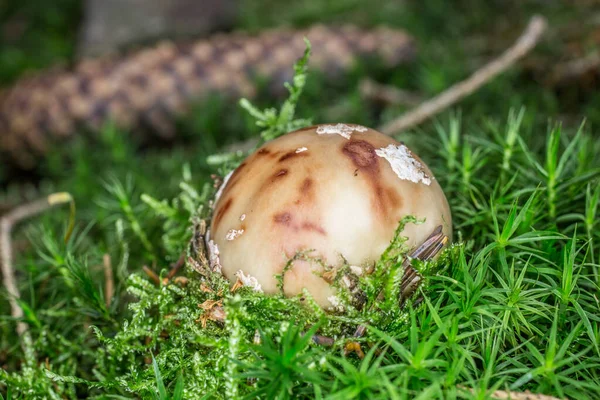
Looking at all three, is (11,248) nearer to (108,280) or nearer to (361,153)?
(108,280)

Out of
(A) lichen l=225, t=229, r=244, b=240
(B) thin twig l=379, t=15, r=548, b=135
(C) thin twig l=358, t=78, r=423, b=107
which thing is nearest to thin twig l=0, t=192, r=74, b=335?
(A) lichen l=225, t=229, r=244, b=240

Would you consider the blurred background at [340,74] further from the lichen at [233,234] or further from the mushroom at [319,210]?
the lichen at [233,234]

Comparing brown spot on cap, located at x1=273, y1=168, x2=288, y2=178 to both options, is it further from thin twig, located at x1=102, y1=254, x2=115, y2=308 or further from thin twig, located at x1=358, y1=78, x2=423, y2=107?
thin twig, located at x1=358, y1=78, x2=423, y2=107

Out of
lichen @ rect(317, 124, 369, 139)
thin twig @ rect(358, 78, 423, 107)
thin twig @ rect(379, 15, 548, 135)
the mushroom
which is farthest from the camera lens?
thin twig @ rect(358, 78, 423, 107)

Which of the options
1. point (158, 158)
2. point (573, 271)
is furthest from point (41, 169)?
point (573, 271)

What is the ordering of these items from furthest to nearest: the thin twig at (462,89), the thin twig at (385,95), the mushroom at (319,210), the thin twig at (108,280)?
the thin twig at (385,95) → the thin twig at (462,89) → the thin twig at (108,280) → the mushroom at (319,210)

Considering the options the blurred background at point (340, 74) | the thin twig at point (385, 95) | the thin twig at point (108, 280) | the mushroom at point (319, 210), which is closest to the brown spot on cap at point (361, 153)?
the mushroom at point (319, 210)

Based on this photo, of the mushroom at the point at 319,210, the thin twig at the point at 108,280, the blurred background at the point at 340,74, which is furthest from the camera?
the blurred background at the point at 340,74
